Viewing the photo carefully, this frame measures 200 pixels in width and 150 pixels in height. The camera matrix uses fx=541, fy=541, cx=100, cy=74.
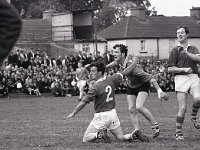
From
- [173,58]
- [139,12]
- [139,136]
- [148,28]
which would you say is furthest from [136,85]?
[139,12]

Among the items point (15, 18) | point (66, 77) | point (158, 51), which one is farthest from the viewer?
→ point (158, 51)

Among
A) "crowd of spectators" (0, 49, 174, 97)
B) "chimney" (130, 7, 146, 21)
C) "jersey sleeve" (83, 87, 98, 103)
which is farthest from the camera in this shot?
"chimney" (130, 7, 146, 21)

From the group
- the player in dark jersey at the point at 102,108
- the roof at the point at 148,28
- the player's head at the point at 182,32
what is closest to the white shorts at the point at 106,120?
the player in dark jersey at the point at 102,108

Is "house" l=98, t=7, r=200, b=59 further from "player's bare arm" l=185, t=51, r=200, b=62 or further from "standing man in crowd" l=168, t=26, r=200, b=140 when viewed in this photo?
"player's bare arm" l=185, t=51, r=200, b=62

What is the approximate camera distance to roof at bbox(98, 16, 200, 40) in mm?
74375

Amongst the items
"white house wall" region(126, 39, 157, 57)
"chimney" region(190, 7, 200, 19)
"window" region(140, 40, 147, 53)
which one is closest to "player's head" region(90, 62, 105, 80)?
"white house wall" region(126, 39, 157, 57)

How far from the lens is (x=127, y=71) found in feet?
35.2

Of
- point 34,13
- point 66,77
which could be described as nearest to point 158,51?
point 34,13

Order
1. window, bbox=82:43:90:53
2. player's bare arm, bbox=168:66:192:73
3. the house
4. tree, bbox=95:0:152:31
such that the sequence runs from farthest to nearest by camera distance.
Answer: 1. tree, bbox=95:0:152:31
2. the house
3. window, bbox=82:43:90:53
4. player's bare arm, bbox=168:66:192:73

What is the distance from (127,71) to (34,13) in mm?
82252

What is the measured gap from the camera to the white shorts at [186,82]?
10.8 meters

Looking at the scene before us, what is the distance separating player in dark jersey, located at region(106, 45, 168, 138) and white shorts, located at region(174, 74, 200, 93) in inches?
17.3

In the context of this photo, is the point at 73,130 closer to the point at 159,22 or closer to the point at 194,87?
the point at 194,87

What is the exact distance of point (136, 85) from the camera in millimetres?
11078
